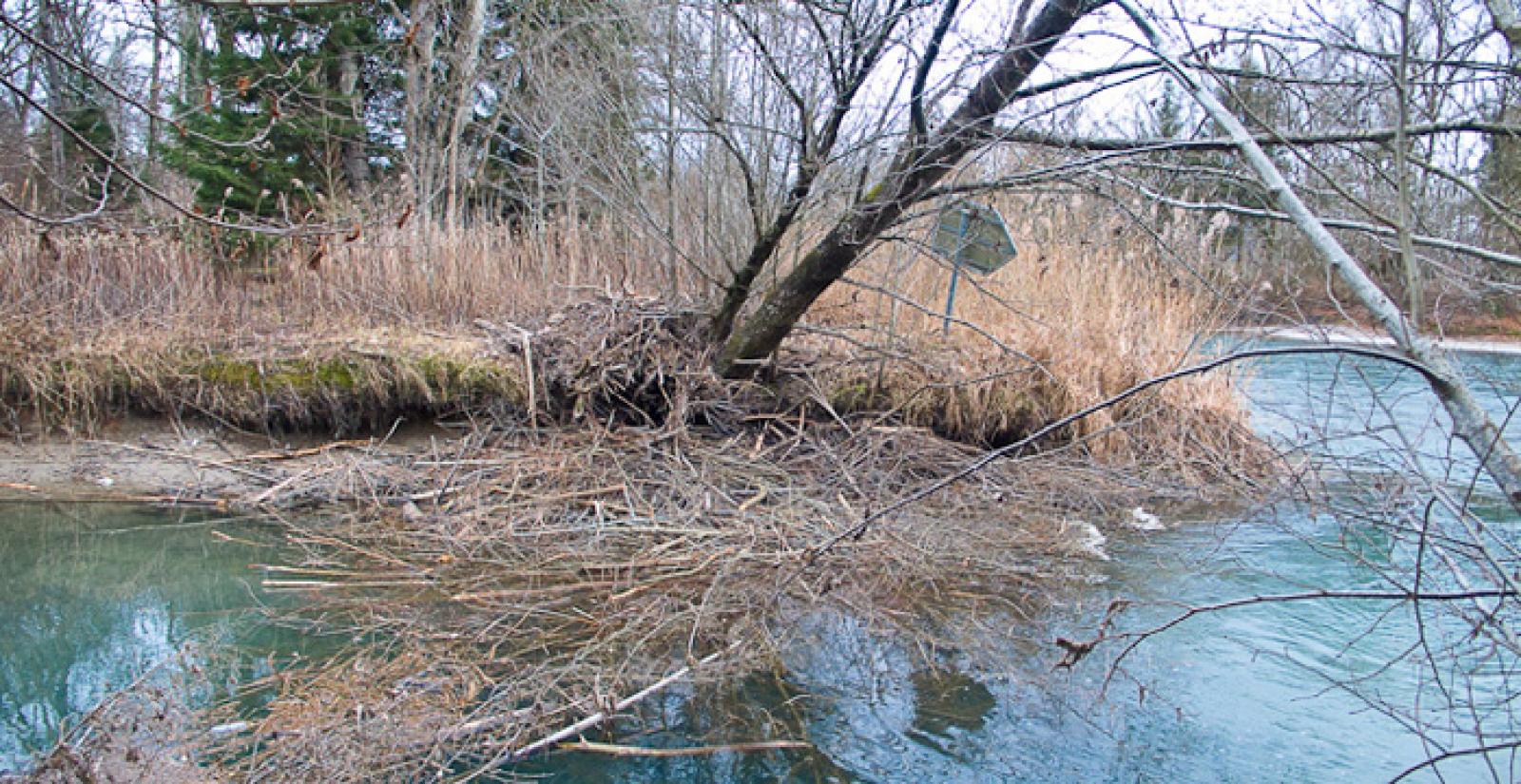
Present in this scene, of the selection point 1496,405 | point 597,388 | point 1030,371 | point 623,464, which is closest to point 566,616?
point 623,464

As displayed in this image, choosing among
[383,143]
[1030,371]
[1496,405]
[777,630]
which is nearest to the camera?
[777,630]

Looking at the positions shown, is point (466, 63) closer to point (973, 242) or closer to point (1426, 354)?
point (973, 242)

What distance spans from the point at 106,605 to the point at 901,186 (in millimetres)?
4121

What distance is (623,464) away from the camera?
5441 millimetres

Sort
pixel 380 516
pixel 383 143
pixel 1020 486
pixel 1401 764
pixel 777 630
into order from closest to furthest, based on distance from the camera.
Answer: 1. pixel 1401 764
2. pixel 777 630
3. pixel 380 516
4. pixel 1020 486
5. pixel 383 143

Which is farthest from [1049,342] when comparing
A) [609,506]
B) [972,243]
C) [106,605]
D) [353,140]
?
[353,140]

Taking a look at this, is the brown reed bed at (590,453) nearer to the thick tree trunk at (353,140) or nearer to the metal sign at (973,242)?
the metal sign at (973,242)

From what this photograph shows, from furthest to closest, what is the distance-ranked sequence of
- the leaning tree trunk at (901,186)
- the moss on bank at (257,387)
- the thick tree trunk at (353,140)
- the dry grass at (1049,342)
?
the thick tree trunk at (353,140), the dry grass at (1049,342), the moss on bank at (257,387), the leaning tree trunk at (901,186)

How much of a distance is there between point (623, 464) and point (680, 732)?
2488mm

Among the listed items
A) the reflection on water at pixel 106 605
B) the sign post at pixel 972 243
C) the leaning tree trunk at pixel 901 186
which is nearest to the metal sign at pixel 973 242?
the sign post at pixel 972 243

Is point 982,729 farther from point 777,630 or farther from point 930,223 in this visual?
point 930,223

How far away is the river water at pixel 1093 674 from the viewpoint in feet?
9.49

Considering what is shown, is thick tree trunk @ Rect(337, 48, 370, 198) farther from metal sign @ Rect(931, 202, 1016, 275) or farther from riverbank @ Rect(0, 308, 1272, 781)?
metal sign @ Rect(931, 202, 1016, 275)

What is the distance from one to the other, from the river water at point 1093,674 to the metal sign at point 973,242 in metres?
2.15
